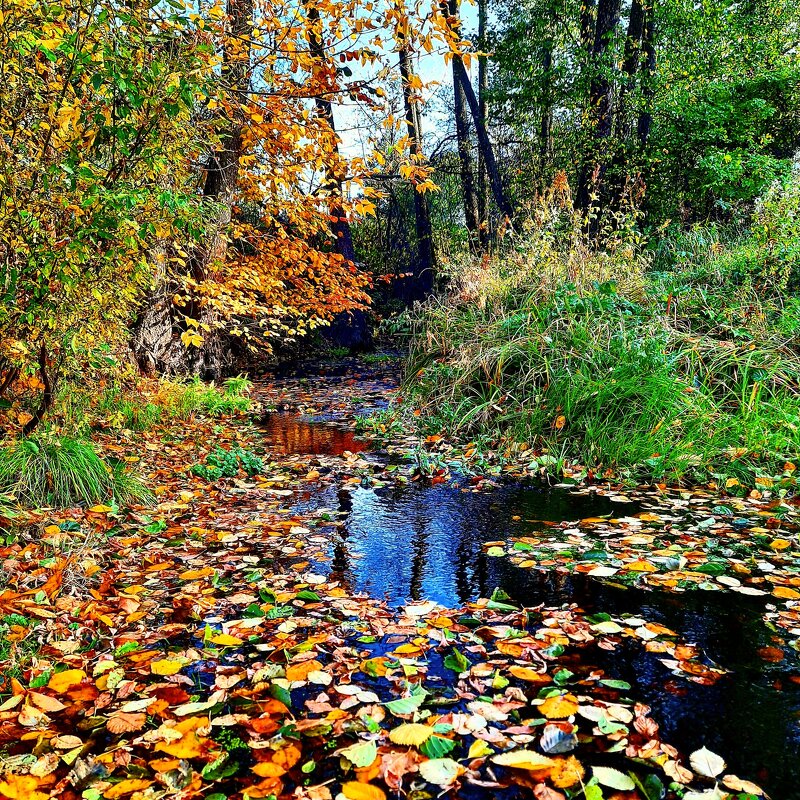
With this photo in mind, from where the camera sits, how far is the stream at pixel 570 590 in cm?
180

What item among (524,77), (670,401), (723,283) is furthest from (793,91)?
(670,401)

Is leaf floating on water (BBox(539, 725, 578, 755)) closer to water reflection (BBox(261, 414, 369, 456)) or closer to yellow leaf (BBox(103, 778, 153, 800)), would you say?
yellow leaf (BBox(103, 778, 153, 800))

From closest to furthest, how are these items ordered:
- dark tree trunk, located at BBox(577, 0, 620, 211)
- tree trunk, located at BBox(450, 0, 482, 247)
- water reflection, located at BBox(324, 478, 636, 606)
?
1. water reflection, located at BBox(324, 478, 636, 606)
2. dark tree trunk, located at BBox(577, 0, 620, 211)
3. tree trunk, located at BBox(450, 0, 482, 247)

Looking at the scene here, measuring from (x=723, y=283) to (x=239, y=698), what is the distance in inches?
243

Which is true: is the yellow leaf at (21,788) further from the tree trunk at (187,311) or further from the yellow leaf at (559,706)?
the tree trunk at (187,311)

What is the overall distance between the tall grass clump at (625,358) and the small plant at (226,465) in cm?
182

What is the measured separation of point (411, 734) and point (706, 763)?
79cm

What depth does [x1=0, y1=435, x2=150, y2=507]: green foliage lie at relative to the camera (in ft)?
11.6

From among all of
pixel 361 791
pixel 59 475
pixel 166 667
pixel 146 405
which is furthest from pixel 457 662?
pixel 146 405

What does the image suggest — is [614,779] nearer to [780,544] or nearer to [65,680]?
[65,680]

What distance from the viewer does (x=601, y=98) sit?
12.5 m

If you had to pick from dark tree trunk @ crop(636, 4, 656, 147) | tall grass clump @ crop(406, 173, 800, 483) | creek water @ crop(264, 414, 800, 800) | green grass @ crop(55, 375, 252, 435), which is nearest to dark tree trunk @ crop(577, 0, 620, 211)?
dark tree trunk @ crop(636, 4, 656, 147)

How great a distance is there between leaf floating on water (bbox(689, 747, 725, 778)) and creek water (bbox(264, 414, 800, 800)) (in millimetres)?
29

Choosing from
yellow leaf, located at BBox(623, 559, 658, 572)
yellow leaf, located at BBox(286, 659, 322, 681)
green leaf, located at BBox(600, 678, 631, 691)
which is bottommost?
green leaf, located at BBox(600, 678, 631, 691)
